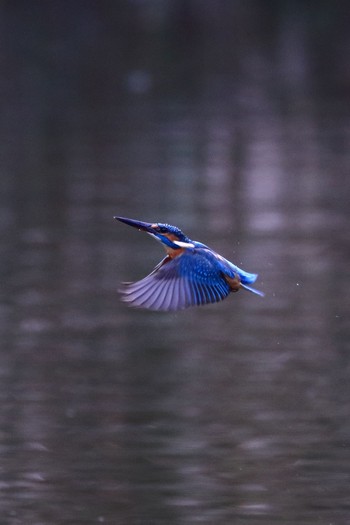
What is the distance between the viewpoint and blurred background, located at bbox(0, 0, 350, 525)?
16.7ft

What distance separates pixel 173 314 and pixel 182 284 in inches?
131

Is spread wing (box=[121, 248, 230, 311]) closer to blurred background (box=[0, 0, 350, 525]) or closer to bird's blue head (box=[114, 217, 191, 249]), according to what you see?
bird's blue head (box=[114, 217, 191, 249])

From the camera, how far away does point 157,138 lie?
49.3 ft

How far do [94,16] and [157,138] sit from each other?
1351 centimetres

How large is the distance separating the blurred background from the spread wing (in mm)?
698

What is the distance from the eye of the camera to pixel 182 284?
185 inches

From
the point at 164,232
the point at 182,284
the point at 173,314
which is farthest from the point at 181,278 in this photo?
the point at 173,314

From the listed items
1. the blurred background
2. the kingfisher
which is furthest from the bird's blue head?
the blurred background

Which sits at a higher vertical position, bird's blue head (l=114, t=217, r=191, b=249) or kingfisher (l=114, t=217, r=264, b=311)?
bird's blue head (l=114, t=217, r=191, b=249)

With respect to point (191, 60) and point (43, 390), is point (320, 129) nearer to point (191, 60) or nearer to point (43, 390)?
point (191, 60)

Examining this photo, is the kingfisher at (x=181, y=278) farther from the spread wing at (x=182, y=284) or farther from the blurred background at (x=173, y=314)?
the blurred background at (x=173, y=314)

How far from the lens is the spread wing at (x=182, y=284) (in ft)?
15.0

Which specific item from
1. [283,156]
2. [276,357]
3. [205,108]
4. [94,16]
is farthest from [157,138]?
[94,16]

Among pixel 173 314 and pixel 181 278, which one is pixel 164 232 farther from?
pixel 173 314
